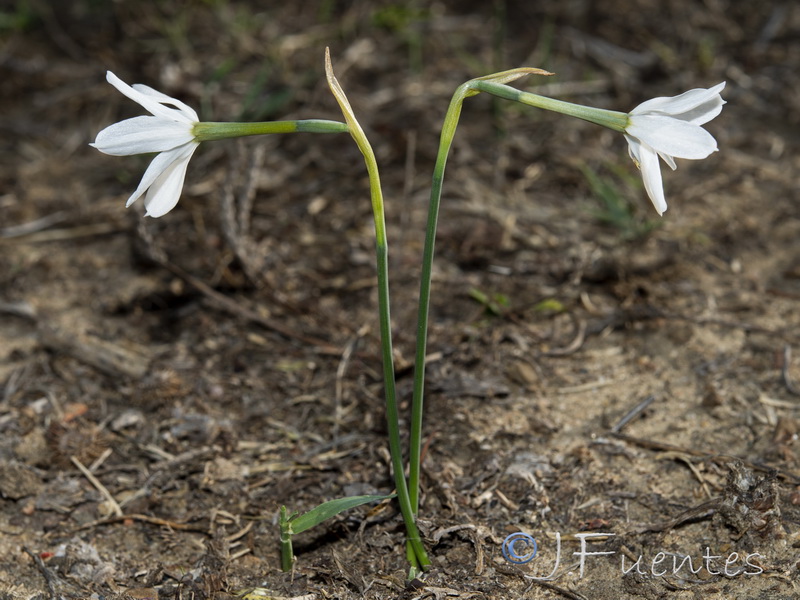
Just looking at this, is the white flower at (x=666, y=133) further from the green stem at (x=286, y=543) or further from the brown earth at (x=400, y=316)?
the green stem at (x=286, y=543)

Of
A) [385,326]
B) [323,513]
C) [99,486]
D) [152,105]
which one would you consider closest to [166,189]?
[152,105]

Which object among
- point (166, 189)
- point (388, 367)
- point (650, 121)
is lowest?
point (388, 367)

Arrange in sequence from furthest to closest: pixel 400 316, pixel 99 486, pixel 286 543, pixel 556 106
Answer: pixel 400 316, pixel 99 486, pixel 286 543, pixel 556 106

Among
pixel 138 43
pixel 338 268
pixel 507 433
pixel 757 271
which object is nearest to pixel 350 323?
pixel 338 268

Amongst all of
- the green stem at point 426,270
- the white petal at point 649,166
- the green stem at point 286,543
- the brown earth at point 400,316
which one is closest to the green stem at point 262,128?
the green stem at point 426,270

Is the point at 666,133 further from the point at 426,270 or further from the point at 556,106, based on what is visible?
the point at 426,270

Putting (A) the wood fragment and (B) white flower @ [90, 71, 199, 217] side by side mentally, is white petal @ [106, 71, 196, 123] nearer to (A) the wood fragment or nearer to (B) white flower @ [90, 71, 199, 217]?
(B) white flower @ [90, 71, 199, 217]

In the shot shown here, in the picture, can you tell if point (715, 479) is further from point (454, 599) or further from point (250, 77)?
point (250, 77)
